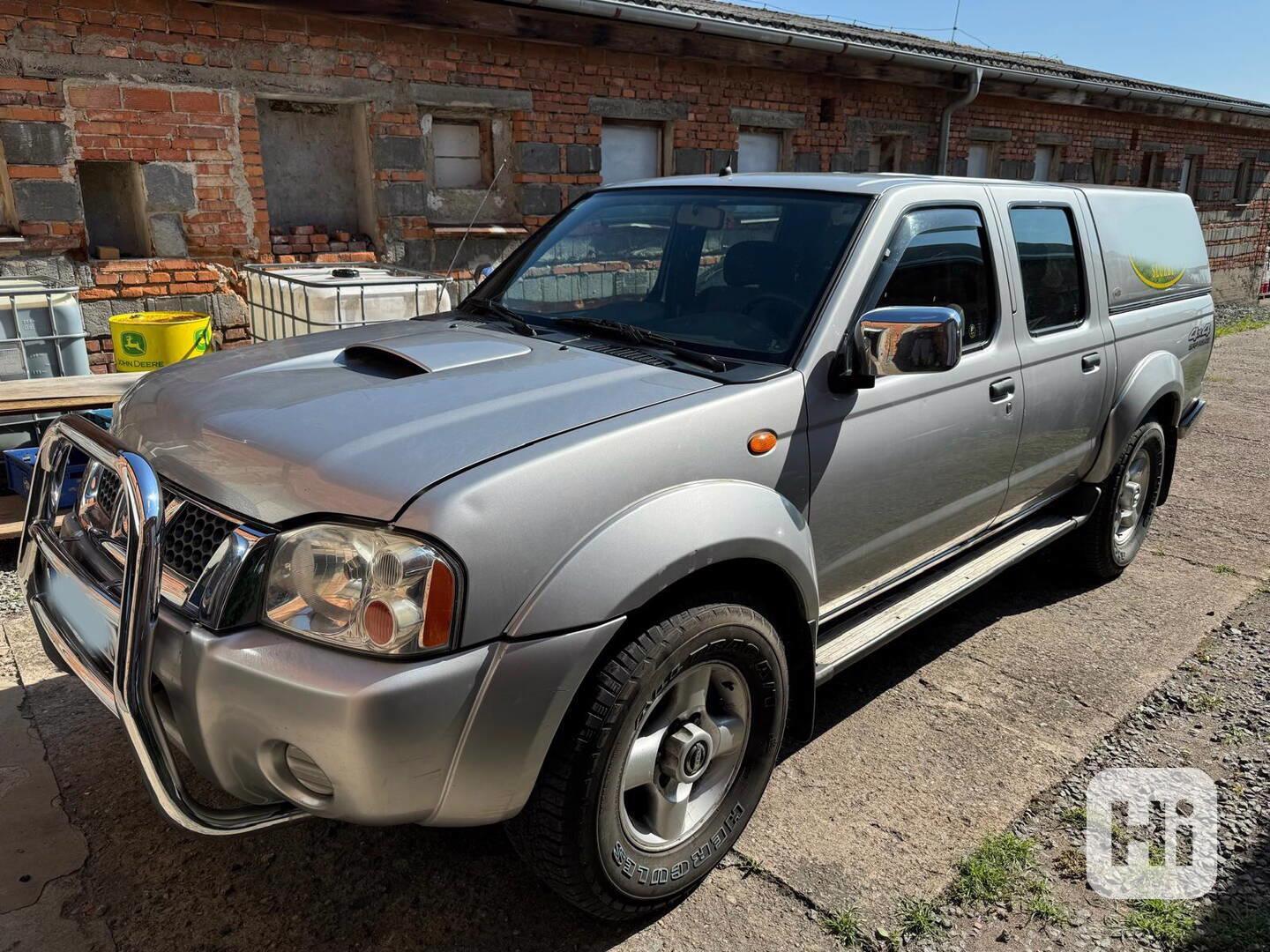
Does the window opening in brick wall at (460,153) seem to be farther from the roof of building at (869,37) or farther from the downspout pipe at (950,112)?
the downspout pipe at (950,112)

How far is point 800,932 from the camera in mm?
2375

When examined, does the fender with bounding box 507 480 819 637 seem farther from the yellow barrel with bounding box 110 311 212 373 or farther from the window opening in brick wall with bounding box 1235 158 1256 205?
the window opening in brick wall with bounding box 1235 158 1256 205

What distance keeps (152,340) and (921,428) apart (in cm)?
485

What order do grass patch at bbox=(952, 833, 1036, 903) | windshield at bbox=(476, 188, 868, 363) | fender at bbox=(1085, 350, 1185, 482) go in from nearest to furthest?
1. grass patch at bbox=(952, 833, 1036, 903)
2. windshield at bbox=(476, 188, 868, 363)
3. fender at bbox=(1085, 350, 1185, 482)

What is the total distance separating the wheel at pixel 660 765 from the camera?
6.75 ft

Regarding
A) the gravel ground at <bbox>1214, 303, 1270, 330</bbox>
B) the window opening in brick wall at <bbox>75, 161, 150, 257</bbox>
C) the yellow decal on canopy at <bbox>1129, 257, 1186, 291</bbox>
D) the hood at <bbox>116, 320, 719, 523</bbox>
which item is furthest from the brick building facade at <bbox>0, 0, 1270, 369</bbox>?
the gravel ground at <bbox>1214, 303, 1270, 330</bbox>

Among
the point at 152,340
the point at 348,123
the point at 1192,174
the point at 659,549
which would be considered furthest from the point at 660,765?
the point at 1192,174

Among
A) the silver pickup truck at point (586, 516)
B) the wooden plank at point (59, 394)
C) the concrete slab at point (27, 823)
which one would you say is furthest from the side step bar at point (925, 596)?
the wooden plank at point (59, 394)

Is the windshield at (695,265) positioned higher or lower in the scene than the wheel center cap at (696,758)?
higher

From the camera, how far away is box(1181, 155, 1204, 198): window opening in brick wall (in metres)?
18.6

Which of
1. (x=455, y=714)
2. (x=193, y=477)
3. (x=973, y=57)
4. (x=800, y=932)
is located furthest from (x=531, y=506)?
(x=973, y=57)

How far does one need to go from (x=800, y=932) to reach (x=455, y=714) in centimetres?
118

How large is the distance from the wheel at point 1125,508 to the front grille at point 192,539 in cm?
381

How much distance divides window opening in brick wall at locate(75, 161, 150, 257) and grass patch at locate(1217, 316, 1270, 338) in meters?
14.4
